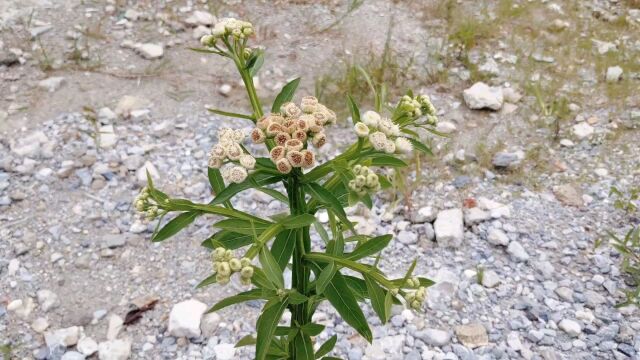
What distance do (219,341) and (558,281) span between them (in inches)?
68.7

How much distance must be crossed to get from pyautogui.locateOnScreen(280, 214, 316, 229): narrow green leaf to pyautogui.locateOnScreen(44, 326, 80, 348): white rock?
1.79 meters

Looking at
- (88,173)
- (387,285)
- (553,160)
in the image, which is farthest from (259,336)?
(553,160)

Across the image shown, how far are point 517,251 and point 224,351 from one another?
163cm

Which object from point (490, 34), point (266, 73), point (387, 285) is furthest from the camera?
point (490, 34)

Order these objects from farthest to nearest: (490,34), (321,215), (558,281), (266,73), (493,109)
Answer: (490,34) < (266,73) < (493,109) < (321,215) < (558,281)

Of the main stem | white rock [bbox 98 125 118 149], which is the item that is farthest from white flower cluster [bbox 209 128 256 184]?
white rock [bbox 98 125 118 149]

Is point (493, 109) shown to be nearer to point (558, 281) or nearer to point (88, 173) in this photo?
point (558, 281)

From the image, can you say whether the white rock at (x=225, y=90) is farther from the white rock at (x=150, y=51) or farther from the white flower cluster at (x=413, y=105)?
the white flower cluster at (x=413, y=105)

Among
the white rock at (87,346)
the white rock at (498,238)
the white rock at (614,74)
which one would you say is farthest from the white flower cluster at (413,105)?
the white rock at (614,74)

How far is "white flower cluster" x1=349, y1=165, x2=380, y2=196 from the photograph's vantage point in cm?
166

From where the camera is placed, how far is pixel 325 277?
72.9 inches

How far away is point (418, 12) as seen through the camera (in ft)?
18.6

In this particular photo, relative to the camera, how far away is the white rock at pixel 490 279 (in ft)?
11.2

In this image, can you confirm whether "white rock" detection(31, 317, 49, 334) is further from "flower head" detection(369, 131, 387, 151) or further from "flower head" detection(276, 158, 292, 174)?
"flower head" detection(369, 131, 387, 151)
